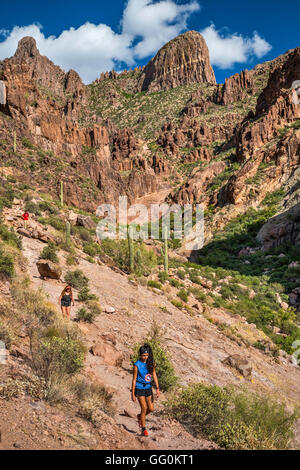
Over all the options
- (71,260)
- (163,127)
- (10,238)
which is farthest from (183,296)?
(163,127)

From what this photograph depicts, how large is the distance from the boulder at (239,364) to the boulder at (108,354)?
3738 mm

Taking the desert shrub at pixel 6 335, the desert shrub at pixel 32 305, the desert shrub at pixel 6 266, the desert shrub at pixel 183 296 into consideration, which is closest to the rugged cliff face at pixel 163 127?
the desert shrub at pixel 183 296

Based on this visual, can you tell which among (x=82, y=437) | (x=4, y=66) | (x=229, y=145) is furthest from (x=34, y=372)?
(x=229, y=145)

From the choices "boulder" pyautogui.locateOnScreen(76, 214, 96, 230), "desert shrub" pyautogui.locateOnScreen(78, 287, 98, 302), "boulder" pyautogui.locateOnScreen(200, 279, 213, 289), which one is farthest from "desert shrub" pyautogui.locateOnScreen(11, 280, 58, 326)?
"boulder" pyautogui.locateOnScreen(76, 214, 96, 230)

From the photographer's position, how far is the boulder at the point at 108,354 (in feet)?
20.6

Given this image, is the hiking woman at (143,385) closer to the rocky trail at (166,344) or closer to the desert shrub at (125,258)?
the rocky trail at (166,344)

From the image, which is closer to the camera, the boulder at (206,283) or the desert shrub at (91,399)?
the desert shrub at (91,399)

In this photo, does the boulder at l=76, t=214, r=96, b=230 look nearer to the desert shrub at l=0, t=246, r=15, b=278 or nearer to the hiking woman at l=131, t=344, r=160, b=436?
the desert shrub at l=0, t=246, r=15, b=278

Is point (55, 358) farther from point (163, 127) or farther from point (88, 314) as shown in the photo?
point (163, 127)

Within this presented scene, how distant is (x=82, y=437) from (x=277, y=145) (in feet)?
143

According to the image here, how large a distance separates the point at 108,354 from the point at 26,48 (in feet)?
458

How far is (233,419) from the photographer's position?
180 inches

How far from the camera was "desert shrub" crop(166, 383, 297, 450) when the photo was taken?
4078 mm

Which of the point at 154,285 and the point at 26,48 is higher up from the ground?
the point at 26,48
